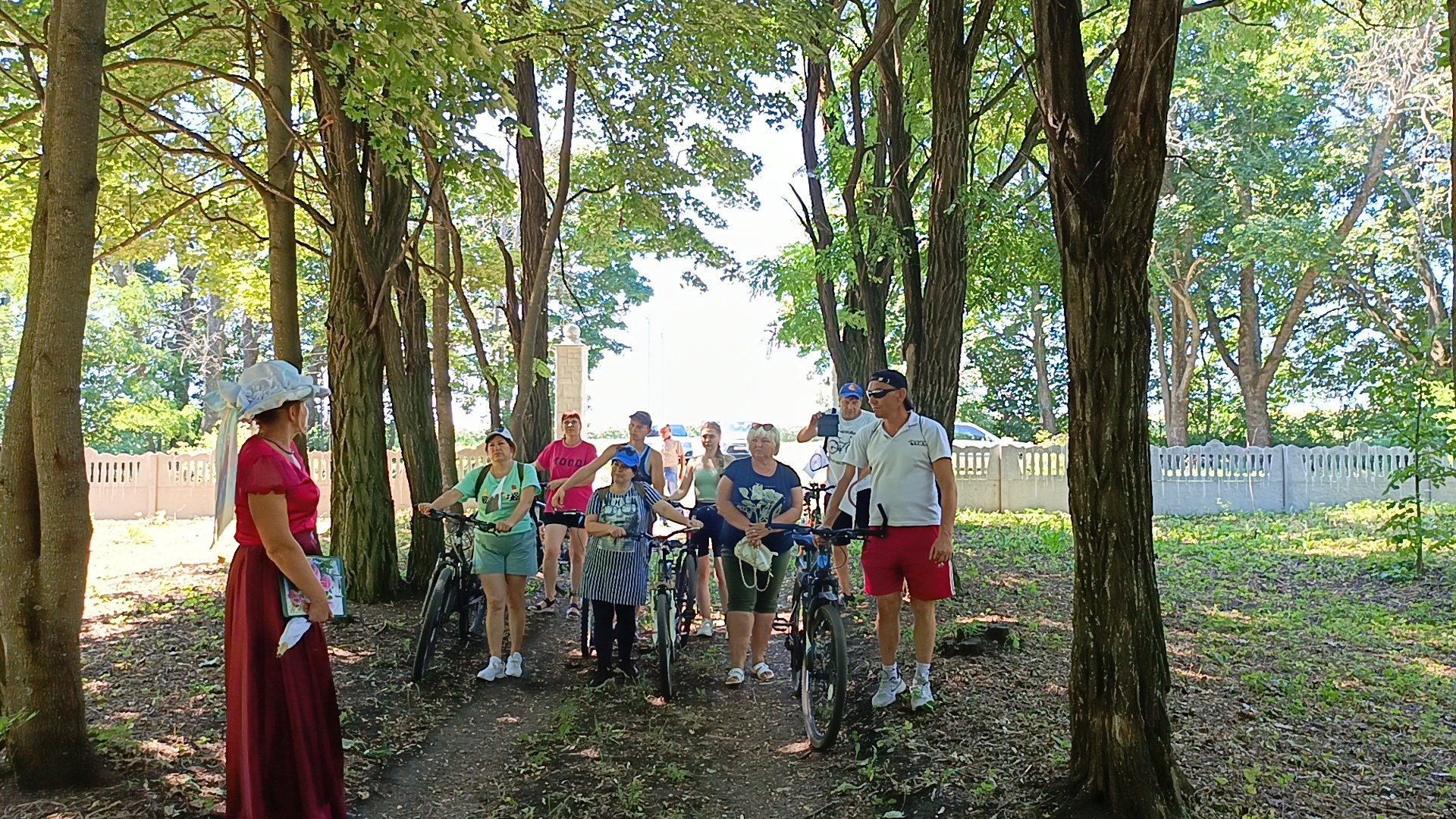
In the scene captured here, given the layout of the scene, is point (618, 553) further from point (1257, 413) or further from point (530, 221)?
point (1257, 413)

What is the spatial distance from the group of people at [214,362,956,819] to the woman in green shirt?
2cm

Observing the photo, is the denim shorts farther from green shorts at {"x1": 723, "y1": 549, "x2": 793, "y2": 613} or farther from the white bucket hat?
the white bucket hat

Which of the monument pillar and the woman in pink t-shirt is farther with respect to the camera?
the monument pillar

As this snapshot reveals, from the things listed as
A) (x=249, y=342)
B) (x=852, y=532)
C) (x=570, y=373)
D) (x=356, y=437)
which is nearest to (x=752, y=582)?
(x=852, y=532)

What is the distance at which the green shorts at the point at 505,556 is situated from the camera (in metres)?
6.71

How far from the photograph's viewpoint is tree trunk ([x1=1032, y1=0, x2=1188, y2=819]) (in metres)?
3.76

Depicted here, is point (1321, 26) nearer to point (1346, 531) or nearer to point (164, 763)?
point (1346, 531)

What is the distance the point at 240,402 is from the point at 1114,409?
3.33m

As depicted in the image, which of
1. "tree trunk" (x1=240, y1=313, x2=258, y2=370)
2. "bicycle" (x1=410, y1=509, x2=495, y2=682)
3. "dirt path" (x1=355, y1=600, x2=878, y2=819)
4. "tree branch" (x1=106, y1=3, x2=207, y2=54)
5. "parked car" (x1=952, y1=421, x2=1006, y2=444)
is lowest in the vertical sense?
"dirt path" (x1=355, y1=600, x2=878, y2=819)

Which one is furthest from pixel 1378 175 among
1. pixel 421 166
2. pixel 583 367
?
pixel 421 166

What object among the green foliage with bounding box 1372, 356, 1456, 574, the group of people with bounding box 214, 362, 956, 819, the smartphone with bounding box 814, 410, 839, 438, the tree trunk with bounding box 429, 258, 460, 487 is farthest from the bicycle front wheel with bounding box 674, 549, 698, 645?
the green foliage with bounding box 1372, 356, 1456, 574

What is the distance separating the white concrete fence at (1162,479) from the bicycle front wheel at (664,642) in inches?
444

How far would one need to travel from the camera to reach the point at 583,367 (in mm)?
19500

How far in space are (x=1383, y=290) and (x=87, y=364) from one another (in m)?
34.0
